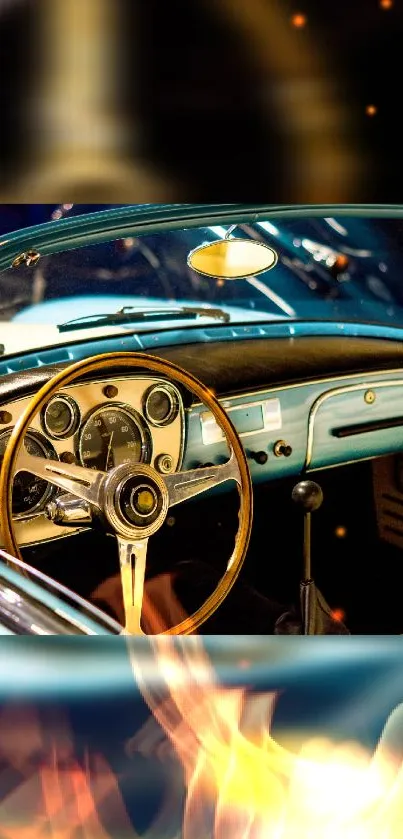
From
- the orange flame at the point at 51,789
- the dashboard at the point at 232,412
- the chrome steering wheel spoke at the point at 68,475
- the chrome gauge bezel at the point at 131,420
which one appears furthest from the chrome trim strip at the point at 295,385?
the orange flame at the point at 51,789

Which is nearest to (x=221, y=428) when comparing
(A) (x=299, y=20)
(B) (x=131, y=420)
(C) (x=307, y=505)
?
(B) (x=131, y=420)

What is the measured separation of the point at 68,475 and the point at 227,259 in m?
0.66

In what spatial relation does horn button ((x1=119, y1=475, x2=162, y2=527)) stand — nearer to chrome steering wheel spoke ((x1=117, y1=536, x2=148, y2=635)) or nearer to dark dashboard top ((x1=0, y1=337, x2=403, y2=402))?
chrome steering wheel spoke ((x1=117, y1=536, x2=148, y2=635))

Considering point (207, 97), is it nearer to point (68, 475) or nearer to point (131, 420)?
point (131, 420)

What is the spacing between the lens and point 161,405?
2004 mm

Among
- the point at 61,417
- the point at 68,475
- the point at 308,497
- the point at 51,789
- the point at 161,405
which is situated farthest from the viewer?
the point at 308,497

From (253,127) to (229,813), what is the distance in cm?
154

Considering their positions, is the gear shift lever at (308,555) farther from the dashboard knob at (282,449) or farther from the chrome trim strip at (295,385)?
the chrome trim strip at (295,385)

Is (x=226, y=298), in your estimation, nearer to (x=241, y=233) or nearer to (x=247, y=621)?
(x=241, y=233)

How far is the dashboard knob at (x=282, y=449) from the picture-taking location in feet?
7.04

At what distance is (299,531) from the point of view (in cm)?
212

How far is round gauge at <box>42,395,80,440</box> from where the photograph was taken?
1.87 meters

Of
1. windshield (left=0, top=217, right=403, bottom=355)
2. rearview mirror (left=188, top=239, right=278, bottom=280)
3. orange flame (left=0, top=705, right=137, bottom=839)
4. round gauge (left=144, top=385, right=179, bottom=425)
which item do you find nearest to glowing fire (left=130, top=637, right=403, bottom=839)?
orange flame (left=0, top=705, right=137, bottom=839)

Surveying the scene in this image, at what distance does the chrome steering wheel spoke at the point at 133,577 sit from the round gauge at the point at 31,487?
19 cm
